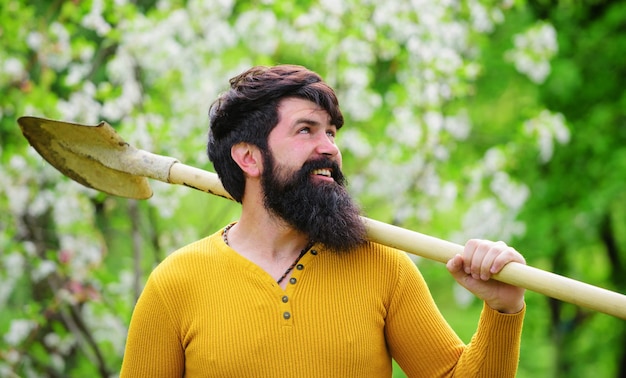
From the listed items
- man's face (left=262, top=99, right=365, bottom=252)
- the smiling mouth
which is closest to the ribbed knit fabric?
man's face (left=262, top=99, right=365, bottom=252)

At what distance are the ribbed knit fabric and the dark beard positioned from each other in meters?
0.09

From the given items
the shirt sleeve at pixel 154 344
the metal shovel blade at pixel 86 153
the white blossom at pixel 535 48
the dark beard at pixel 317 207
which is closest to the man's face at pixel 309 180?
the dark beard at pixel 317 207

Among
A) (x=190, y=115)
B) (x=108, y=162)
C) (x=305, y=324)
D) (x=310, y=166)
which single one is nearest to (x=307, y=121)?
(x=310, y=166)

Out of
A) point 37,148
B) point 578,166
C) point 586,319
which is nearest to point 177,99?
point 37,148

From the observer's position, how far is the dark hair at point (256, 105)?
2650 mm

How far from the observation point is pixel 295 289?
101 inches

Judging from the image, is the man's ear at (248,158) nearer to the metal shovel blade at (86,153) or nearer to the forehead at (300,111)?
the forehead at (300,111)

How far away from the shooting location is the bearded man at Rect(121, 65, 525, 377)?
2473 mm

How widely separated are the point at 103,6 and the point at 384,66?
2256 mm

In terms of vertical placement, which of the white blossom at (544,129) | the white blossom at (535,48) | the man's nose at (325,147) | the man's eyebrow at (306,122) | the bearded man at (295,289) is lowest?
the bearded man at (295,289)

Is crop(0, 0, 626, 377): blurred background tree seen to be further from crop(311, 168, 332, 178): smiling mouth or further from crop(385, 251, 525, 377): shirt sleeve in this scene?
crop(385, 251, 525, 377): shirt sleeve

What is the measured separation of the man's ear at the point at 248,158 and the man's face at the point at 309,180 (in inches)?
1.5

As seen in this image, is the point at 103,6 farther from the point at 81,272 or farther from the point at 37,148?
the point at 37,148

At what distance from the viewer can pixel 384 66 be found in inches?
263
